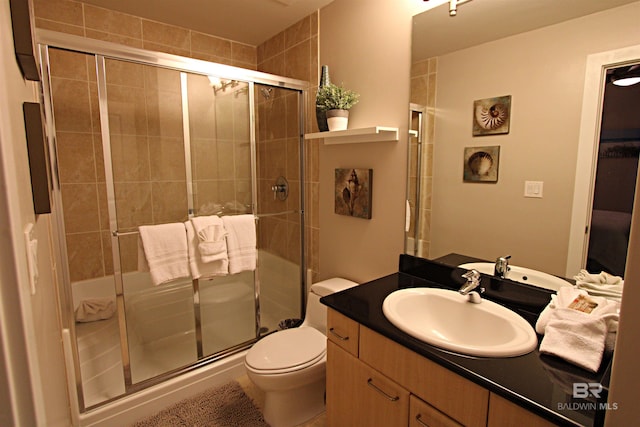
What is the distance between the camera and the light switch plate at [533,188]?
3.93 ft

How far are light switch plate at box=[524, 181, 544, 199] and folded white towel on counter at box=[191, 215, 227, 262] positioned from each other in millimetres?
1589

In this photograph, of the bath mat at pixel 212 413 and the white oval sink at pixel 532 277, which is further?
the bath mat at pixel 212 413

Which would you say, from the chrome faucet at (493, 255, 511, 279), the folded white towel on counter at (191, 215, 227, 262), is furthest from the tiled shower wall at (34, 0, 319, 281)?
the chrome faucet at (493, 255, 511, 279)

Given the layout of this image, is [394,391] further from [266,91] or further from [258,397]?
[266,91]

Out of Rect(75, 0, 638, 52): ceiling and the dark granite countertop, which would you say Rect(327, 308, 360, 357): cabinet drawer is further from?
Rect(75, 0, 638, 52): ceiling

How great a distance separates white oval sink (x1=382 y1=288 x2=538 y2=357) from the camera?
97cm

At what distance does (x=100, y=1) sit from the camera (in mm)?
2045

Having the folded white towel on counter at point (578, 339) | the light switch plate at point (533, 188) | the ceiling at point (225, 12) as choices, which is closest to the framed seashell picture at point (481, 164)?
the light switch plate at point (533, 188)

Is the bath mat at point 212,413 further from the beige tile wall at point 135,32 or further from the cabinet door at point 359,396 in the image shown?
the beige tile wall at point 135,32

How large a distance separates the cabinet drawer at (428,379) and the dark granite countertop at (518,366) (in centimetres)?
4

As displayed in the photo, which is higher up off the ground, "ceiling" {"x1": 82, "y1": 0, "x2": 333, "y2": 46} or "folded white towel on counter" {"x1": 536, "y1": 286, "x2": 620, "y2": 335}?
"ceiling" {"x1": 82, "y1": 0, "x2": 333, "y2": 46}

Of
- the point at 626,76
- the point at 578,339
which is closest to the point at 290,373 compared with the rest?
the point at 578,339

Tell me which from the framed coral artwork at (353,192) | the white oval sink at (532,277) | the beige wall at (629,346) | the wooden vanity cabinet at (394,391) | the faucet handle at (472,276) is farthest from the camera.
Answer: the framed coral artwork at (353,192)

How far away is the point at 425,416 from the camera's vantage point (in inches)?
39.6
